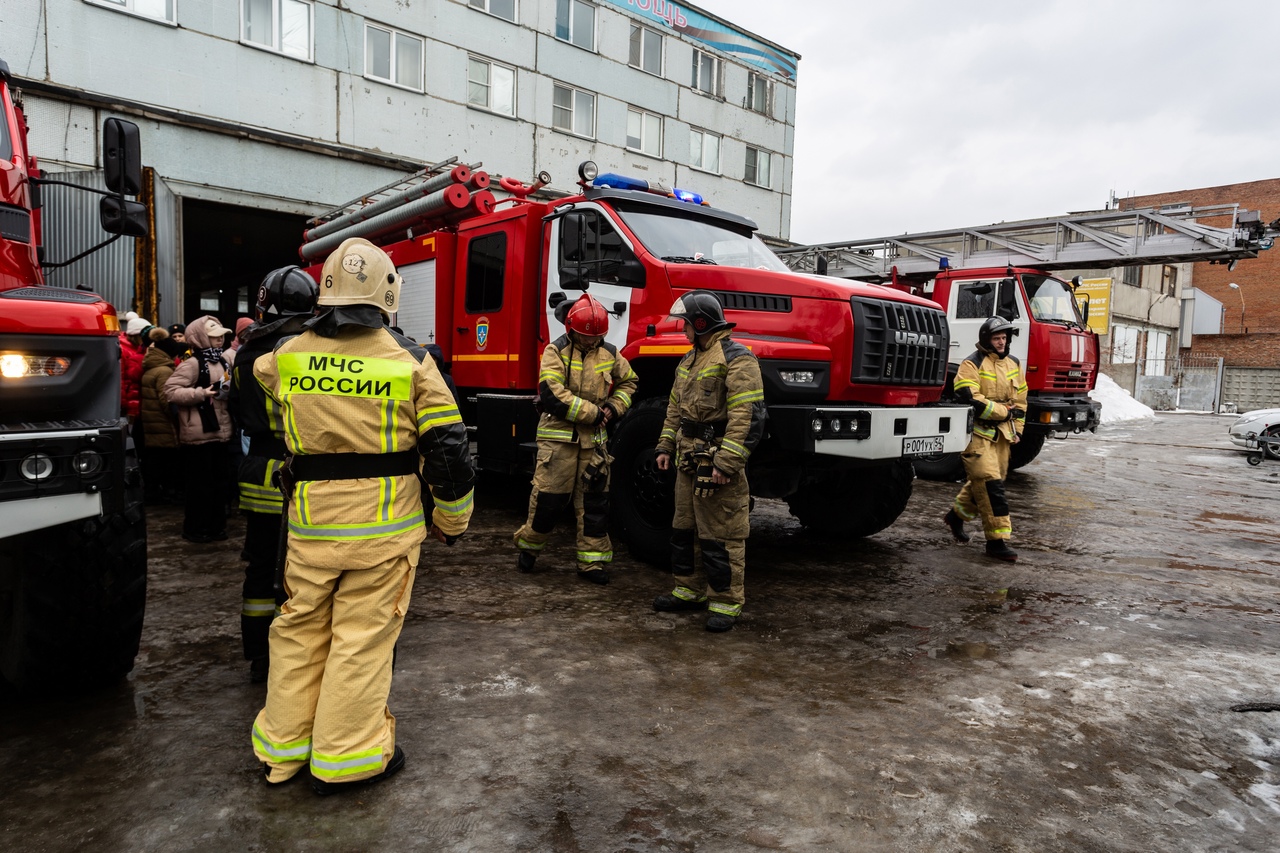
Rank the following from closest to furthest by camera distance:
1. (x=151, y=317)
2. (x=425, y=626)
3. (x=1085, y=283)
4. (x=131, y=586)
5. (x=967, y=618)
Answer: (x=131, y=586), (x=425, y=626), (x=967, y=618), (x=151, y=317), (x=1085, y=283)

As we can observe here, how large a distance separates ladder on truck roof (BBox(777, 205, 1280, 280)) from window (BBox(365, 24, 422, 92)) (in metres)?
8.99

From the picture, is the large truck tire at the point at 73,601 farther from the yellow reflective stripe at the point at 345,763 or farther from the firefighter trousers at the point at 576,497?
the firefighter trousers at the point at 576,497

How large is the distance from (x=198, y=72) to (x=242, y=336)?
11935 mm

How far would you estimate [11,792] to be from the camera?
2.50 meters

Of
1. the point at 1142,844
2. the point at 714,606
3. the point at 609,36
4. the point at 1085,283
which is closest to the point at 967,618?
the point at 714,606

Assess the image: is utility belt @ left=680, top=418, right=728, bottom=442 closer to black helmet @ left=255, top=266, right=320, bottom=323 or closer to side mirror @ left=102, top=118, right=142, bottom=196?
black helmet @ left=255, top=266, right=320, bottom=323

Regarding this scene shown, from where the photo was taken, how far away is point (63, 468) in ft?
7.75

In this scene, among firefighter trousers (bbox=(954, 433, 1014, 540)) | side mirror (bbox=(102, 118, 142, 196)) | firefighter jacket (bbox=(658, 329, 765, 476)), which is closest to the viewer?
side mirror (bbox=(102, 118, 142, 196))

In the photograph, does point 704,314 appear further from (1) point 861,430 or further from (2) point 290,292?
(2) point 290,292

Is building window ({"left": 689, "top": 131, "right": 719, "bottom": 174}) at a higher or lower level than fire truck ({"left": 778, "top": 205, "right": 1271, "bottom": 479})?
higher

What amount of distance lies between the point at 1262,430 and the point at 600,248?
1294 cm

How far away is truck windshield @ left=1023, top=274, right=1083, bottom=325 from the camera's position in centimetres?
1019

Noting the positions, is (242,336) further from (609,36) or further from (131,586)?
(609,36)

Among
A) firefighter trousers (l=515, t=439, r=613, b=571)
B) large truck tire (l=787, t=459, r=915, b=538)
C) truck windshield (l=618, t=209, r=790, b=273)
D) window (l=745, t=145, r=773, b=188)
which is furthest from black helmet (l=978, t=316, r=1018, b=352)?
window (l=745, t=145, r=773, b=188)
